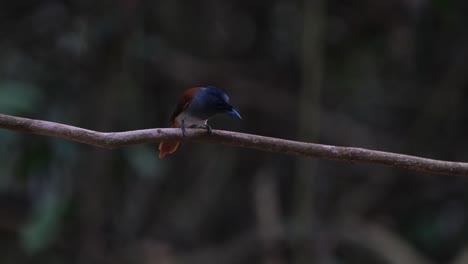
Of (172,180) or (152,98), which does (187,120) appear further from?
(172,180)

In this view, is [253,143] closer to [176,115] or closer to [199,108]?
[199,108]

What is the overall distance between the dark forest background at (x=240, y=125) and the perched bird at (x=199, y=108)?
8.61 ft

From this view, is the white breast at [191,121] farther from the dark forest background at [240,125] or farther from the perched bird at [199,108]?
the dark forest background at [240,125]

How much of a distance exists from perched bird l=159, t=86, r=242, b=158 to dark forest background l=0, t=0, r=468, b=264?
103 inches

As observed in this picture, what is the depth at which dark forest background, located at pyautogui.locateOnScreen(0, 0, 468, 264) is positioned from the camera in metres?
6.27

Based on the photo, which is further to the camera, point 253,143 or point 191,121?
point 191,121

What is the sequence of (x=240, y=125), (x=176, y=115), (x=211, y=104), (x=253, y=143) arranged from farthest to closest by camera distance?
(x=240, y=125)
(x=176, y=115)
(x=211, y=104)
(x=253, y=143)

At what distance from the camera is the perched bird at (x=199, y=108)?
10.3ft

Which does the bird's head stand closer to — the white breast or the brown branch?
the white breast

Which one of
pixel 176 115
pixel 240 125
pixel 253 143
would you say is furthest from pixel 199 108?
pixel 240 125

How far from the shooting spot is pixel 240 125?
7688mm

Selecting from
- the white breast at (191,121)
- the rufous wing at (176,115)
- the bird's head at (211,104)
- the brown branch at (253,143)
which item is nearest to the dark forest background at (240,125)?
the rufous wing at (176,115)

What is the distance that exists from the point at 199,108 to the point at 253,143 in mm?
679

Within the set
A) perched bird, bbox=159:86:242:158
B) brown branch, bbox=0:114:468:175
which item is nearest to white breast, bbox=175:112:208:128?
perched bird, bbox=159:86:242:158
